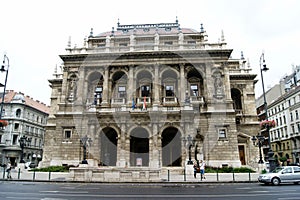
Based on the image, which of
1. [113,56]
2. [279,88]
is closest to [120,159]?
[113,56]

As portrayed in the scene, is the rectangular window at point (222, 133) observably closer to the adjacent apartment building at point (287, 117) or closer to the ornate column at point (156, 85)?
the ornate column at point (156, 85)

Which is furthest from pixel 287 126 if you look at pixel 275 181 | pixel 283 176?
pixel 275 181

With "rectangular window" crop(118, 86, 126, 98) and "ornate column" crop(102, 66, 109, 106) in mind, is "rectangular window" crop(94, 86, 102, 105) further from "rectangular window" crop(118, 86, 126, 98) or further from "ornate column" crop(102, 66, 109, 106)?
"rectangular window" crop(118, 86, 126, 98)

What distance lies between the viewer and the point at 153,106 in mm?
30547

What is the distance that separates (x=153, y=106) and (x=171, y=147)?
6.33 m

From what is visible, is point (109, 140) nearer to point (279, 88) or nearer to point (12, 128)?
point (12, 128)

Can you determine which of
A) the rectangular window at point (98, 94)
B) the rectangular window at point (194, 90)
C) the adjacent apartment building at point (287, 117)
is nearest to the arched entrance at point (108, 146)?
the rectangular window at point (98, 94)

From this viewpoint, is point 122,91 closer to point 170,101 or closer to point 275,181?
point 170,101

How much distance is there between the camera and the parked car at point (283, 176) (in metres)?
17.3

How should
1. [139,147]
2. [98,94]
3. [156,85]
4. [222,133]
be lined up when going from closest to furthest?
1. [222,133]
2. [156,85]
3. [139,147]
4. [98,94]

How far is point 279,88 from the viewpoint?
6069cm

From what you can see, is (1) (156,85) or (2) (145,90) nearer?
(1) (156,85)

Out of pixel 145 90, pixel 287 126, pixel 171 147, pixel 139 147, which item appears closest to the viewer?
pixel 171 147

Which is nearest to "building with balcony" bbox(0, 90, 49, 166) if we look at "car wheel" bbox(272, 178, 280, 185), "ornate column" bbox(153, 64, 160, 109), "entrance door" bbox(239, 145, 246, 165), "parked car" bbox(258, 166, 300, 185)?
"ornate column" bbox(153, 64, 160, 109)
